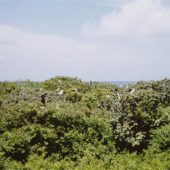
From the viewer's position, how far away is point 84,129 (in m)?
12.9

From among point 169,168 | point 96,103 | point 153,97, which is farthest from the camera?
point 96,103

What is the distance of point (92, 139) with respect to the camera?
12.6m

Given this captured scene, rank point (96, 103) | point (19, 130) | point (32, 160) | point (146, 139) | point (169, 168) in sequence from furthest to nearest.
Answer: point (96, 103) → point (146, 139) → point (19, 130) → point (32, 160) → point (169, 168)

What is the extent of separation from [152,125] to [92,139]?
6.80 ft

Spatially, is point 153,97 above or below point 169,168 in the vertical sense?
above

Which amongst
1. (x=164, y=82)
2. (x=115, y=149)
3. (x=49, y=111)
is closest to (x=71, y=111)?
(x=49, y=111)

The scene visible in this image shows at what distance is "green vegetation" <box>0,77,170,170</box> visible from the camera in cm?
1154

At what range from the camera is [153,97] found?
45.5ft

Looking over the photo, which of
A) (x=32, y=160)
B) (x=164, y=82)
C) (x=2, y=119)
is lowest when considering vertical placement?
(x=32, y=160)

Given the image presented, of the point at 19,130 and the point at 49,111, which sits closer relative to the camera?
the point at 19,130

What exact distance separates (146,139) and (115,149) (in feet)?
3.69

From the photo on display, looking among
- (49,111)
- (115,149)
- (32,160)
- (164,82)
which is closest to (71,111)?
(49,111)

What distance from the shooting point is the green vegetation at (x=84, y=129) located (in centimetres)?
1154

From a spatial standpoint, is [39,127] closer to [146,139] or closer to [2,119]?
[2,119]
